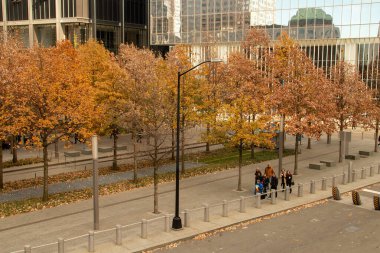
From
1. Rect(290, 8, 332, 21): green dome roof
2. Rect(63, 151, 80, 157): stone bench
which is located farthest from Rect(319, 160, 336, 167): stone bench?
Rect(290, 8, 332, 21): green dome roof

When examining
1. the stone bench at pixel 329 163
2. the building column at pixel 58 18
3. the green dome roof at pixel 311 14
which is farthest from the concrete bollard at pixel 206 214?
the building column at pixel 58 18

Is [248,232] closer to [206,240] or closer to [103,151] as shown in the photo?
[206,240]

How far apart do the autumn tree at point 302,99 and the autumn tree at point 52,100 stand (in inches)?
482

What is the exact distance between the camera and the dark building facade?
65.6 metres

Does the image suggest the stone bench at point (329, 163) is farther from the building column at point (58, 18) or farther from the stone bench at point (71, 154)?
the building column at point (58, 18)

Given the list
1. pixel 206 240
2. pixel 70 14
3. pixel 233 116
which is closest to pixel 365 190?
pixel 233 116

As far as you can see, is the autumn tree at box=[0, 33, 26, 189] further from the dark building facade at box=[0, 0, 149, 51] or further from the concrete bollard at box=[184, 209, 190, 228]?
the dark building facade at box=[0, 0, 149, 51]

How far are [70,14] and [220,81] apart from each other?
38.5m

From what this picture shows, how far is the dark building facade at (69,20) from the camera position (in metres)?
65.6

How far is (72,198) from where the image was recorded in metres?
23.8

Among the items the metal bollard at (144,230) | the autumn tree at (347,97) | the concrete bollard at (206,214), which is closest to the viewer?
the metal bollard at (144,230)

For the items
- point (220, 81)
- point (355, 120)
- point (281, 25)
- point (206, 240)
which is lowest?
point (206, 240)

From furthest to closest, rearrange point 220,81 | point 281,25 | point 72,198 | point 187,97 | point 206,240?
1. point 281,25
2. point 220,81
3. point 187,97
4. point 72,198
5. point 206,240

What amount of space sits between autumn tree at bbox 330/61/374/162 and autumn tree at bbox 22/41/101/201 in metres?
19.3
